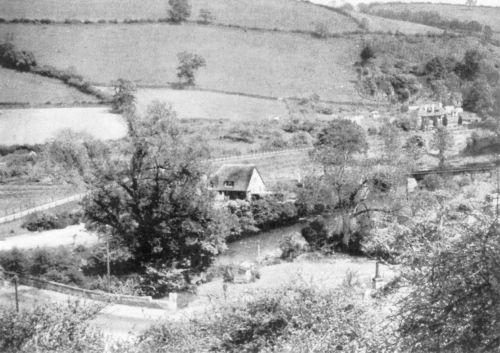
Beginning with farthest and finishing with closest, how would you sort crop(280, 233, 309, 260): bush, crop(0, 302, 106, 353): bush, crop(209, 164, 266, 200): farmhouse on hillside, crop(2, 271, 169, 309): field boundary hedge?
1. crop(209, 164, 266, 200): farmhouse on hillside
2. crop(280, 233, 309, 260): bush
3. crop(2, 271, 169, 309): field boundary hedge
4. crop(0, 302, 106, 353): bush

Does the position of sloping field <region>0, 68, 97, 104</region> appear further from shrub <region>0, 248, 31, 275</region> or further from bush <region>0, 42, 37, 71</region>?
shrub <region>0, 248, 31, 275</region>

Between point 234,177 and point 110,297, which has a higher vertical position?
point 234,177

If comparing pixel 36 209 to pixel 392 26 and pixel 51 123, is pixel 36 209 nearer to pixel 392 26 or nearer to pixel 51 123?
pixel 51 123

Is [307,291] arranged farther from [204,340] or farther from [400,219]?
[400,219]

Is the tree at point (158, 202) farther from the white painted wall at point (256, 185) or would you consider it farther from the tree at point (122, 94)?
the tree at point (122, 94)

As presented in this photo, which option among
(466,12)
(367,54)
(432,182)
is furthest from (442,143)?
(367,54)

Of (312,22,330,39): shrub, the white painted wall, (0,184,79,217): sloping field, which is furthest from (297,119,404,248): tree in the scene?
(312,22,330,39): shrub

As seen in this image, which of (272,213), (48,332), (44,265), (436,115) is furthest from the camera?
(436,115)
